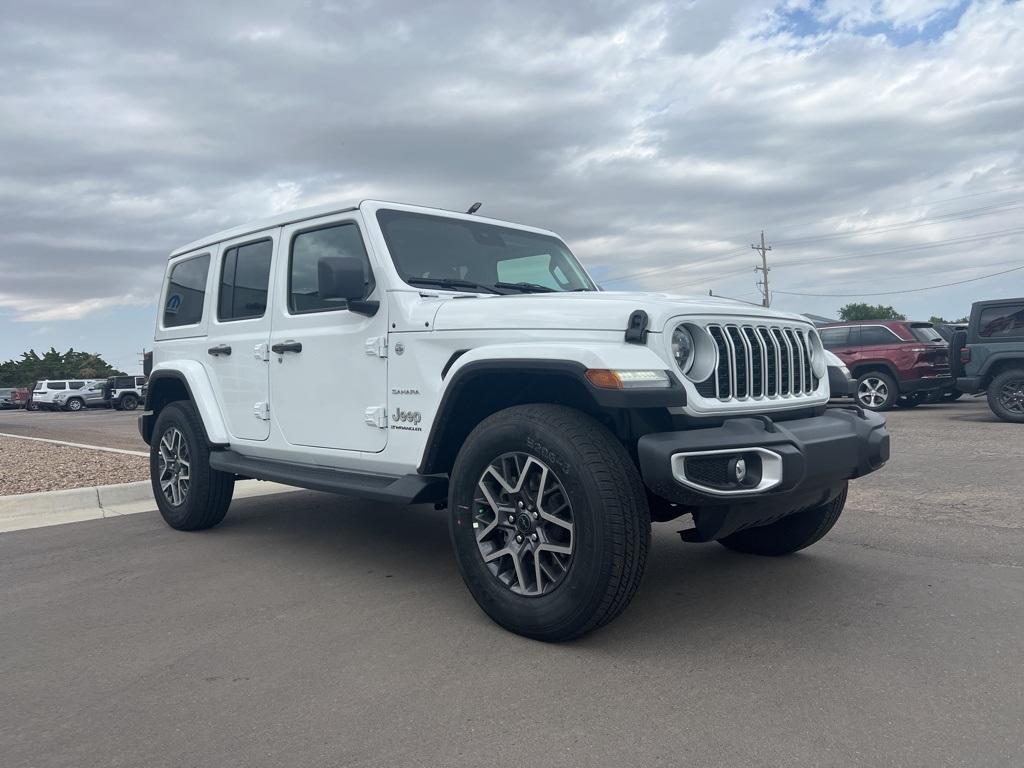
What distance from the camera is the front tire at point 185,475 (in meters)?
5.60

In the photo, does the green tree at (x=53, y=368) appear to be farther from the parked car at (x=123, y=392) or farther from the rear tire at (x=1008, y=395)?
the rear tire at (x=1008, y=395)

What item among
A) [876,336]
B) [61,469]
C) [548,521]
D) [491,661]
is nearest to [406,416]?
[548,521]

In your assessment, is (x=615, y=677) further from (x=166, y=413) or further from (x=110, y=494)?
(x=110, y=494)

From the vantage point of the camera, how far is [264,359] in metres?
5.05

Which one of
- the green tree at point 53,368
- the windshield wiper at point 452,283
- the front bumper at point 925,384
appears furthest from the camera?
the green tree at point 53,368

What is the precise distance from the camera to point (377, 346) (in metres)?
4.23

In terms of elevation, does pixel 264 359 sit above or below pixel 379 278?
below

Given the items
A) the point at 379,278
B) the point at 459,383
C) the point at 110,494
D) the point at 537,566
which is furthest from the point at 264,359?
the point at 110,494

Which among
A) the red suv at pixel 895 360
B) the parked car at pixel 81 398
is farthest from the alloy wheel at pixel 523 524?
the parked car at pixel 81 398

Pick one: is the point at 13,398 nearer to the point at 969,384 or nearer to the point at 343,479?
the point at 969,384

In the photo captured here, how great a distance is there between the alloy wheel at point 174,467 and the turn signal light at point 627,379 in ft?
12.0

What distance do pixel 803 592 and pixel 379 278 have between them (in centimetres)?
265

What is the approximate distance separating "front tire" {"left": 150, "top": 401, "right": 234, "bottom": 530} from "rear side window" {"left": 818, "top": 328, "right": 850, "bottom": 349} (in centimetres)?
1251

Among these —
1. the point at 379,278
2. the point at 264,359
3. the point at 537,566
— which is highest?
the point at 379,278
